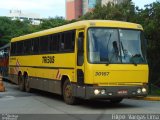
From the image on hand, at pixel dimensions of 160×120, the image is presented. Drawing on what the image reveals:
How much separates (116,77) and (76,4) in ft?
384

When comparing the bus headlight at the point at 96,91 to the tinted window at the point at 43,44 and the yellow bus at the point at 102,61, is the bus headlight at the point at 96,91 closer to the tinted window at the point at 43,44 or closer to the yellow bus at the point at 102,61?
the yellow bus at the point at 102,61

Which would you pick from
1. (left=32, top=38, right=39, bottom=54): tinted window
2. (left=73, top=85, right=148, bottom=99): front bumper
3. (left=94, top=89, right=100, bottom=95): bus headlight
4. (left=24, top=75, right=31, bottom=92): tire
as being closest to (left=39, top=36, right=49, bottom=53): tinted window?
(left=32, top=38, right=39, bottom=54): tinted window

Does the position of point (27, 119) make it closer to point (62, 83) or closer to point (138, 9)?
point (62, 83)

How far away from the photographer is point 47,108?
16.9 meters

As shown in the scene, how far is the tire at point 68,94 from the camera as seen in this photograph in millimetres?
17736

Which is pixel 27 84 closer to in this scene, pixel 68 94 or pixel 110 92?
pixel 68 94

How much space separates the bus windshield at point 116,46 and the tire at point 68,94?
206 cm

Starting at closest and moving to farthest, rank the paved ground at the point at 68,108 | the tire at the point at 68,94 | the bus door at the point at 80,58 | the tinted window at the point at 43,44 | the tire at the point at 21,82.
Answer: the paved ground at the point at 68,108, the bus door at the point at 80,58, the tire at the point at 68,94, the tinted window at the point at 43,44, the tire at the point at 21,82

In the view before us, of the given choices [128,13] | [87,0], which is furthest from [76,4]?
[128,13]

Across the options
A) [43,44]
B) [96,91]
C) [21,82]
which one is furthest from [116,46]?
[21,82]

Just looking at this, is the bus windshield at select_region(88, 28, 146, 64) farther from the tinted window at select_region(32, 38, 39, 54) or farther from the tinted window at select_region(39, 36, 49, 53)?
the tinted window at select_region(32, 38, 39, 54)

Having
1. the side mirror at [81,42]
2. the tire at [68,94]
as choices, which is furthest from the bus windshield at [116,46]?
the tire at [68,94]

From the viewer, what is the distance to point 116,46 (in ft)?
54.5

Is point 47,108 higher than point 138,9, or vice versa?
point 138,9
